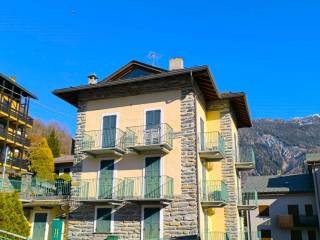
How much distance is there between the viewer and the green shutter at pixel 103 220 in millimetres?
18156

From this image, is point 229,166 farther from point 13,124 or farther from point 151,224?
point 13,124

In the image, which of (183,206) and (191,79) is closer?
(183,206)

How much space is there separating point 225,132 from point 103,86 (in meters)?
7.71

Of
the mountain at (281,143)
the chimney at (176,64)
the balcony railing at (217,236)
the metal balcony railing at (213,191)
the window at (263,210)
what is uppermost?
the mountain at (281,143)

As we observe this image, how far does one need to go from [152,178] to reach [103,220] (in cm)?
336

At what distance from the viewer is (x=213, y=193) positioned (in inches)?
742

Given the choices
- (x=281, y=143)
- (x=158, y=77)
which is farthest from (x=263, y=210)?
(x=281, y=143)

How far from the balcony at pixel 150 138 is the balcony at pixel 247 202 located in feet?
23.8

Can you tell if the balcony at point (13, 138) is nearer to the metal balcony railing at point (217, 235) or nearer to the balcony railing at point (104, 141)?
the balcony railing at point (104, 141)

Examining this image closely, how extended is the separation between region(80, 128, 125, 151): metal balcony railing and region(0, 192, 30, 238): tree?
14.2 feet

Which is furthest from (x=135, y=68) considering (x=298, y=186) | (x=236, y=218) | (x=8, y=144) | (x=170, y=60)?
(x=8, y=144)

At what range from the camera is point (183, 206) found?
17.2 m

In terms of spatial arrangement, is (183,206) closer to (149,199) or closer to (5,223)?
(149,199)

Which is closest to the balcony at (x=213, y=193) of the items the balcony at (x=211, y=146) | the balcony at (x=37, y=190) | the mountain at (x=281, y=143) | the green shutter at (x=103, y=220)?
the balcony at (x=211, y=146)
